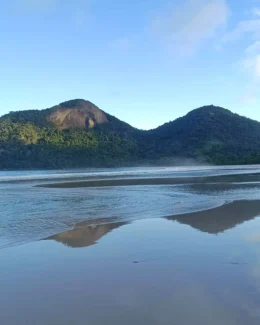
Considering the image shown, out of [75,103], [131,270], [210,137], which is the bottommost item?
[131,270]

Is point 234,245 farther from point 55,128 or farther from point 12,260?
point 55,128

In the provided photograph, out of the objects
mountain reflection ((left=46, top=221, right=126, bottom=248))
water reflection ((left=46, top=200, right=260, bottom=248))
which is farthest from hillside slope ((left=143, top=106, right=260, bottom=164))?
mountain reflection ((left=46, top=221, right=126, bottom=248))

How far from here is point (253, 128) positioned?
108688mm

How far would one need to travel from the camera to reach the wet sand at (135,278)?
3.62 m

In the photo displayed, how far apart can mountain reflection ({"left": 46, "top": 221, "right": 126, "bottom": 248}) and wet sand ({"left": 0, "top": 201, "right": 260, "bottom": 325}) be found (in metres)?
0.02

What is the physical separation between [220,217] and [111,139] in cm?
10382

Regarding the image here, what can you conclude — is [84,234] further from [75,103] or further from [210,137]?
[75,103]

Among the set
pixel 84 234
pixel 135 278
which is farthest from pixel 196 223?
pixel 135 278

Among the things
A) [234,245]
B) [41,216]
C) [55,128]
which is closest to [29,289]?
[234,245]

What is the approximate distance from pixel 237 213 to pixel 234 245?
428 centimetres

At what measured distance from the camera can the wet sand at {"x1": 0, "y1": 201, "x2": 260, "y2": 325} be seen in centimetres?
362

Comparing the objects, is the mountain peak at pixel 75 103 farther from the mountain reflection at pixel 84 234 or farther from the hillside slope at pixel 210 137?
the mountain reflection at pixel 84 234

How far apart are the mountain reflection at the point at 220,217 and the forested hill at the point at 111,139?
7156 cm

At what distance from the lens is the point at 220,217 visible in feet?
32.4
